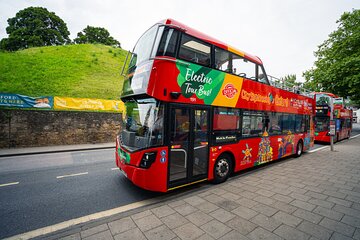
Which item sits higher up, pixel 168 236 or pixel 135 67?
pixel 135 67

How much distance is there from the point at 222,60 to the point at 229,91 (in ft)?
3.34

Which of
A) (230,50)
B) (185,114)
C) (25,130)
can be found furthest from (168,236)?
(25,130)

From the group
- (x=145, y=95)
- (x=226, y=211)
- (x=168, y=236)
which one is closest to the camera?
(x=168, y=236)

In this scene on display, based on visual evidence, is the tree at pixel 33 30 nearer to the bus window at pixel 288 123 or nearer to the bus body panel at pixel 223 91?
the bus body panel at pixel 223 91

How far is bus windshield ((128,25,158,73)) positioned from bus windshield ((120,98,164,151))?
3.74 ft

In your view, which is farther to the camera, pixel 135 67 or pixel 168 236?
pixel 135 67

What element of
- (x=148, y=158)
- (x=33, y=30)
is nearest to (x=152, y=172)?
(x=148, y=158)

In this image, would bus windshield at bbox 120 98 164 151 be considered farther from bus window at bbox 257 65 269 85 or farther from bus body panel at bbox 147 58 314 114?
bus window at bbox 257 65 269 85

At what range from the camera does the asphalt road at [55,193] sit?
11.1 ft

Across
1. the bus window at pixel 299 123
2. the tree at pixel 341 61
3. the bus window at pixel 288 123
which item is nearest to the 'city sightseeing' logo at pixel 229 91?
the bus window at pixel 288 123

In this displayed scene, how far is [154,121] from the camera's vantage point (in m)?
3.91

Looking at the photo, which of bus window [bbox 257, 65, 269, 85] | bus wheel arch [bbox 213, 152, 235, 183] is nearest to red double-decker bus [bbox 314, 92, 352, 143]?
bus window [bbox 257, 65, 269, 85]

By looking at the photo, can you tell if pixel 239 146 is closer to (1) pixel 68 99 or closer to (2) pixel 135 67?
(2) pixel 135 67

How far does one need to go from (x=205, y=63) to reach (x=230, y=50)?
1.37 m
